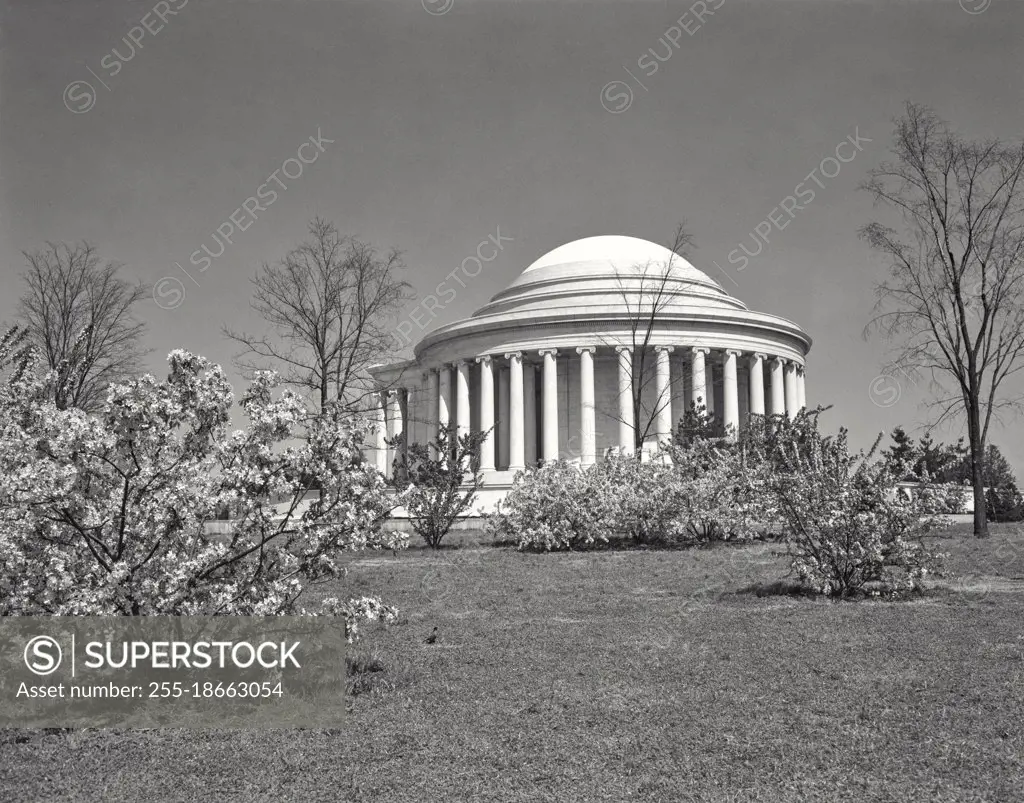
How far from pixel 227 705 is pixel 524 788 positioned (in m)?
2.76

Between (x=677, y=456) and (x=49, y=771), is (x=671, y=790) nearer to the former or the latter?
(x=49, y=771)

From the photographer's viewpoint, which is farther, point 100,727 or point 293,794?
point 100,727

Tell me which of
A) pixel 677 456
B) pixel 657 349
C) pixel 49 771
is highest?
pixel 657 349

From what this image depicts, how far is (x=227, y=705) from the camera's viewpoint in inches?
272

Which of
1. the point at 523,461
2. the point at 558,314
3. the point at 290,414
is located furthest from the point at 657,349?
the point at 290,414

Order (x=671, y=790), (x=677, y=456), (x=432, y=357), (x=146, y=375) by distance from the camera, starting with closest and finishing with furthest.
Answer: (x=671, y=790)
(x=146, y=375)
(x=677, y=456)
(x=432, y=357)

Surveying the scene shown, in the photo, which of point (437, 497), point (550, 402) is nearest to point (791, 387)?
point (550, 402)

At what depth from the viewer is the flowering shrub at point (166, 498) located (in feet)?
21.7

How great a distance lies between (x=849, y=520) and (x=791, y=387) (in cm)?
3635

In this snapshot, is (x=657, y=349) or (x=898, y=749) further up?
(x=657, y=349)

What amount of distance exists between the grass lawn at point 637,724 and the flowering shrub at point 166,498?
3.48 feet

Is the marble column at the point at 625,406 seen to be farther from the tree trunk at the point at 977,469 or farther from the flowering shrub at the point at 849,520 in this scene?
the flowering shrub at the point at 849,520

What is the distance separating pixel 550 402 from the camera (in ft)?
139

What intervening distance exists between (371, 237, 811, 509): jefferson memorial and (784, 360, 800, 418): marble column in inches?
2.5
